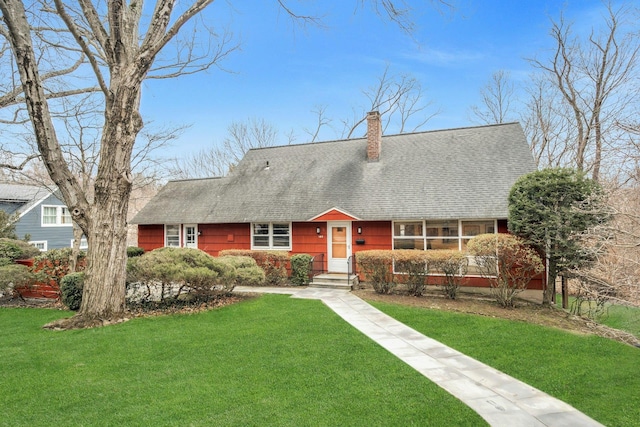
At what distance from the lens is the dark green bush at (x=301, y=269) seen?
488 inches

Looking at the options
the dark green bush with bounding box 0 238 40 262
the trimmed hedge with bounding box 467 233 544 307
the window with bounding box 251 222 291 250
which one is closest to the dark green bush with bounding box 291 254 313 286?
the window with bounding box 251 222 291 250

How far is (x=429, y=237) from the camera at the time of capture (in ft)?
39.4

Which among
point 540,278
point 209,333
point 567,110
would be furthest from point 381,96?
point 209,333

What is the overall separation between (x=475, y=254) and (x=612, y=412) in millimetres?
5551

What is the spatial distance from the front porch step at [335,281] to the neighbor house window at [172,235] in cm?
740

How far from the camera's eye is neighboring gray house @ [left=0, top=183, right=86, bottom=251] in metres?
22.5

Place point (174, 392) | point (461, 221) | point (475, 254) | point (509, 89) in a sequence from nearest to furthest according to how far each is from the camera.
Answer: point (174, 392) → point (475, 254) → point (461, 221) → point (509, 89)

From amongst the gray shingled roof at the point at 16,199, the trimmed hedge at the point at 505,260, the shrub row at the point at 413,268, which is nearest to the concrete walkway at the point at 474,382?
the shrub row at the point at 413,268

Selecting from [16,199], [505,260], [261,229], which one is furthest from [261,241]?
[16,199]

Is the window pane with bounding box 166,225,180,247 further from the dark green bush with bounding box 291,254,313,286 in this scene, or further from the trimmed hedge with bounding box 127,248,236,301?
the trimmed hedge with bounding box 127,248,236,301

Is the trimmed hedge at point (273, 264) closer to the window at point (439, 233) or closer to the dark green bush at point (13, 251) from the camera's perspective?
the window at point (439, 233)

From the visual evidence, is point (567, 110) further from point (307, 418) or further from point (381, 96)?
point (307, 418)

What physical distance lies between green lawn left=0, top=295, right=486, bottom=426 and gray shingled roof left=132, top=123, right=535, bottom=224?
22.1ft

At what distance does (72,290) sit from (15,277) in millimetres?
2404
